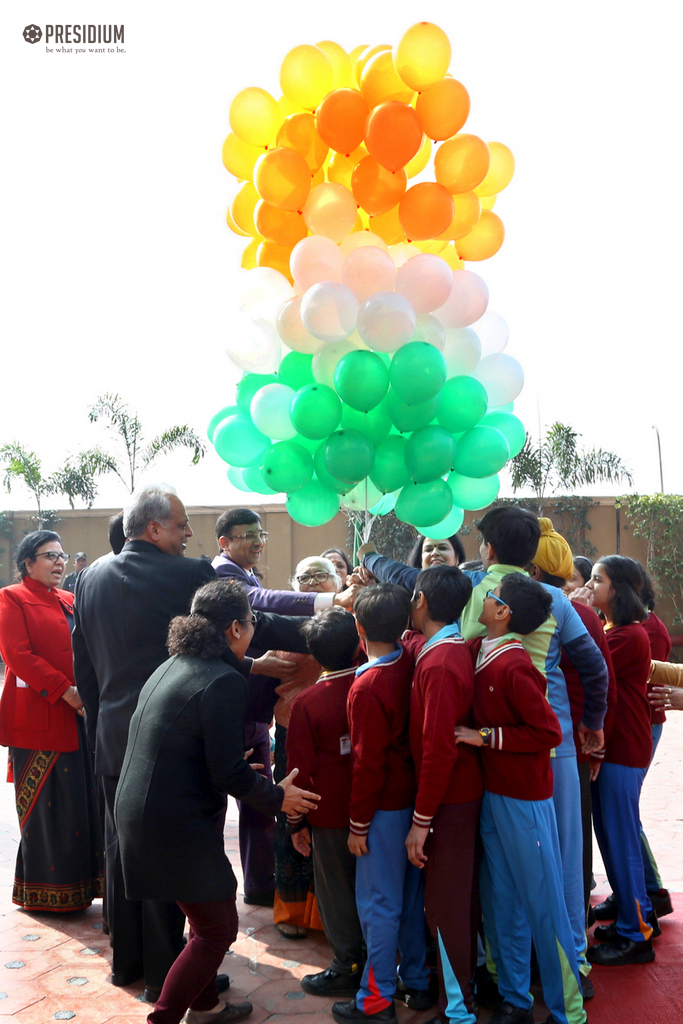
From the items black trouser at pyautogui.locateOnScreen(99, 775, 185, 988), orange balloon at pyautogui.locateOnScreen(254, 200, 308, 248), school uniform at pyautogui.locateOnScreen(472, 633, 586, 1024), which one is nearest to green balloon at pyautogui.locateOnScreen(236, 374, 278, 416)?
orange balloon at pyautogui.locateOnScreen(254, 200, 308, 248)

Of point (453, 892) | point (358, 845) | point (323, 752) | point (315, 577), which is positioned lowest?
point (453, 892)

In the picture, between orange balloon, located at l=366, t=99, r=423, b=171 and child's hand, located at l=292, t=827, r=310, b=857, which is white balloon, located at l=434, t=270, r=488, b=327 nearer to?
orange balloon, located at l=366, t=99, r=423, b=171

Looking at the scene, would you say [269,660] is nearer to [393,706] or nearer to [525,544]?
[393,706]

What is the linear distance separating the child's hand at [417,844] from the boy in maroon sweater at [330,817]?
0.33 meters

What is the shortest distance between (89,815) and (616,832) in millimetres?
2452

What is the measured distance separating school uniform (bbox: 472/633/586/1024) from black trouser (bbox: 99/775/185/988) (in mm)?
1158

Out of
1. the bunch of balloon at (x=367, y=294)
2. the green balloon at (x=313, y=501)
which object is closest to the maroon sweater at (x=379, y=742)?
the bunch of balloon at (x=367, y=294)

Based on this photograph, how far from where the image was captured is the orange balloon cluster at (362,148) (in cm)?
305

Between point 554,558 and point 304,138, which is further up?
point 304,138

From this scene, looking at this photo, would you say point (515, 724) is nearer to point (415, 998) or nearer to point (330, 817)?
point (330, 817)

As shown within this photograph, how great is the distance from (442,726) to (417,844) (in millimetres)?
414

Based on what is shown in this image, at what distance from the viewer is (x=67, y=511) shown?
1822 cm

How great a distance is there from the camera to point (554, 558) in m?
3.21

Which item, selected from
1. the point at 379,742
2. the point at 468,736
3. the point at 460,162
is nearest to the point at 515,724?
the point at 468,736
